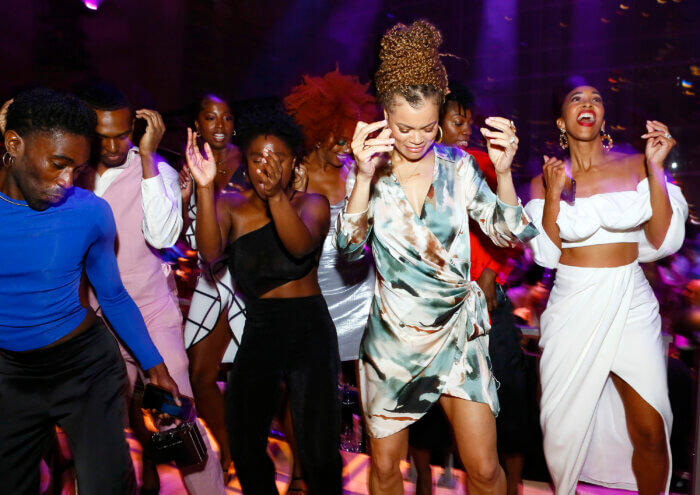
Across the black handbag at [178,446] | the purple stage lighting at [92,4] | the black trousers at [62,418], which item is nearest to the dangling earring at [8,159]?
the black trousers at [62,418]

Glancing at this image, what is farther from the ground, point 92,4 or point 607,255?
point 92,4

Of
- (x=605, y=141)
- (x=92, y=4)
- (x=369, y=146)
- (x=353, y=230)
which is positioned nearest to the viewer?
(x=369, y=146)

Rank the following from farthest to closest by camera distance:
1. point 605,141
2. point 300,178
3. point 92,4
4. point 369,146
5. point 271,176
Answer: point 92,4 < point 300,178 < point 605,141 < point 271,176 < point 369,146

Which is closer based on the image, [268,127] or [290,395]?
[290,395]

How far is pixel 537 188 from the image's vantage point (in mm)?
3160

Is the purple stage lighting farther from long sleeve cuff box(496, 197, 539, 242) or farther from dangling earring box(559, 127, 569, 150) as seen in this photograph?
long sleeve cuff box(496, 197, 539, 242)

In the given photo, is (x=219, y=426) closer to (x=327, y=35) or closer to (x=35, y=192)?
(x=35, y=192)

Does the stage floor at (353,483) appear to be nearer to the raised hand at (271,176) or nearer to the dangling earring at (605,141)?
the raised hand at (271,176)

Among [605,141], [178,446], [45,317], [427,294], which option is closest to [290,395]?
[178,446]

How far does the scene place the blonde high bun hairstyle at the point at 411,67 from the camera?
247 cm

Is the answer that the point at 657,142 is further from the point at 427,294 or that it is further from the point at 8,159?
the point at 8,159

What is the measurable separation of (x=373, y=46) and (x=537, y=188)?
218 inches

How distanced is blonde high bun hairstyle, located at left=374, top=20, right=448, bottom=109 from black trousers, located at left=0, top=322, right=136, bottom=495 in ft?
4.88

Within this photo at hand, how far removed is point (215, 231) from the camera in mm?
2807
